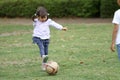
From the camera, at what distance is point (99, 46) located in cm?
1280

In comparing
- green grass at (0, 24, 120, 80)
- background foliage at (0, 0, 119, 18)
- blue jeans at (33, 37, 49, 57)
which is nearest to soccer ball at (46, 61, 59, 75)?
green grass at (0, 24, 120, 80)

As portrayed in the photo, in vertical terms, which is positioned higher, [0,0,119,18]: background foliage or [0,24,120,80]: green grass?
[0,24,120,80]: green grass

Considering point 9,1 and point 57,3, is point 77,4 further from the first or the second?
point 9,1

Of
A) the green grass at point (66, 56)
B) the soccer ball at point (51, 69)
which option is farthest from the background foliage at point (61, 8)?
the soccer ball at point (51, 69)

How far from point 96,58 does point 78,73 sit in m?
2.04

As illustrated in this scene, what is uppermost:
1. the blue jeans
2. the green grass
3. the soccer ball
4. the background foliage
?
the blue jeans

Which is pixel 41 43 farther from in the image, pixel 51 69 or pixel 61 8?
pixel 61 8

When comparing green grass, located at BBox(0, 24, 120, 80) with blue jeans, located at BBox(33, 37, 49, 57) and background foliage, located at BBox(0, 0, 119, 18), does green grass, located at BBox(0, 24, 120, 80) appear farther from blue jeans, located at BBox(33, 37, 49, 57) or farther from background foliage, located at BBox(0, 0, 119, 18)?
background foliage, located at BBox(0, 0, 119, 18)

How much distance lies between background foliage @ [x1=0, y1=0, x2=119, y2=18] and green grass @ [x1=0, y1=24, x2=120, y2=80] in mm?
4378

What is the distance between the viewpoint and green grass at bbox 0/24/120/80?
8.52 m

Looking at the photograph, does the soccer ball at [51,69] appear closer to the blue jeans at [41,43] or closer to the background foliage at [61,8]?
the blue jeans at [41,43]

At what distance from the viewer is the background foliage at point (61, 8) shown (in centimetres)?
2227

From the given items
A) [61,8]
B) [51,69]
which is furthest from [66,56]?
[61,8]

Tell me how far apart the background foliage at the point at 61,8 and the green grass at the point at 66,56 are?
172 inches
